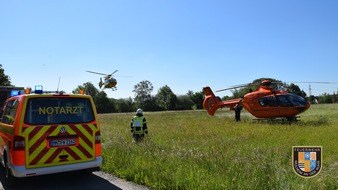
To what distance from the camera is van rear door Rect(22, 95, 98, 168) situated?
5863mm

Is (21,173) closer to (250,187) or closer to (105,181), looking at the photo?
(105,181)

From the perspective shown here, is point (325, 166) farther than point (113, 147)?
No

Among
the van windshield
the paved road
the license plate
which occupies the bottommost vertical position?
the paved road

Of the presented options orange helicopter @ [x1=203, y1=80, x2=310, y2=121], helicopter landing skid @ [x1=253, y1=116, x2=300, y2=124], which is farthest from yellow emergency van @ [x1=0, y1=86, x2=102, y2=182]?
orange helicopter @ [x1=203, y1=80, x2=310, y2=121]

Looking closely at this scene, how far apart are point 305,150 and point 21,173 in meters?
4.99

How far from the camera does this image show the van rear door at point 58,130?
19.2 ft

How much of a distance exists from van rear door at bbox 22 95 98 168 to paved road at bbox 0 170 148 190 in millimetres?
558

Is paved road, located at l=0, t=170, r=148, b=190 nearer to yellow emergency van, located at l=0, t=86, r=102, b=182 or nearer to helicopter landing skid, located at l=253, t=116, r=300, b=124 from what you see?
yellow emergency van, located at l=0, t=86, r=102, b=182

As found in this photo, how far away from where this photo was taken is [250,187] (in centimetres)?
501

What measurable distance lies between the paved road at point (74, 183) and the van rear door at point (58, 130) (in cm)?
56

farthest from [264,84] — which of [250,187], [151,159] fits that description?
[250,187]

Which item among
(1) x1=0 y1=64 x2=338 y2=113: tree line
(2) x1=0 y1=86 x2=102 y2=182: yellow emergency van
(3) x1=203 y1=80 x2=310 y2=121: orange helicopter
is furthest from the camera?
(1) x1=0 y1=64 x2=338 y2=113: tree line

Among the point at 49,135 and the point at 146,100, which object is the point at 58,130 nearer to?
the point at 49,135

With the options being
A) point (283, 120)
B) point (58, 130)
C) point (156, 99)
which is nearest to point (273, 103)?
point (283, 120)
